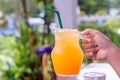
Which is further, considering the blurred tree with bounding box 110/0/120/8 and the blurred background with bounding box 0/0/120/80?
the blurred tree with bounding box 110/0/120/8

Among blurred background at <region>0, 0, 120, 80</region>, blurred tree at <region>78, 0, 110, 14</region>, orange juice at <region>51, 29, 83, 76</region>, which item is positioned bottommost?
blurred background at <region>0, 0, 120, 80</region>

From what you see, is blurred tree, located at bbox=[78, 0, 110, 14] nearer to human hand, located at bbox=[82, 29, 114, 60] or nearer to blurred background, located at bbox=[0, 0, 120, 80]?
blurred background, located at bbox=[0, 0, 120, 80]

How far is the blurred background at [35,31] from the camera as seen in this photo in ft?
11.3

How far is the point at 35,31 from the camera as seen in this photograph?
398 centimetres

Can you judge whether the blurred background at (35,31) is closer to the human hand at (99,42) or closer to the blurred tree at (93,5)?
the blurred tree at (93,5)

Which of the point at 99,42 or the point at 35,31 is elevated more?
the point at 99,42

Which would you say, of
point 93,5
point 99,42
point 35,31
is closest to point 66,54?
point 99,42

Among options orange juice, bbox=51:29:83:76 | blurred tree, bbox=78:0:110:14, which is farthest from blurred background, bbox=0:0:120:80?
orange juice, bbox=51:29:83:76

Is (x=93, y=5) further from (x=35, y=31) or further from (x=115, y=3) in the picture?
(x=35, y=31)

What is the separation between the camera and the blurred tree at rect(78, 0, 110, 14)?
13.2 ft

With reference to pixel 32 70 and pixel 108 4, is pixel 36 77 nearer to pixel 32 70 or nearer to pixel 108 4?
pixel 32 70

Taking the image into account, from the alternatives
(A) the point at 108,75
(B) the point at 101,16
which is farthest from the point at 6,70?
(A) the point at 108,75

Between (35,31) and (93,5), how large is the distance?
2.74 ft

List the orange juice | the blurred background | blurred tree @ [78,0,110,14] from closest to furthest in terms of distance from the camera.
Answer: the orange juice < the blurred background < blurred tree @ [78,0,110,14]
